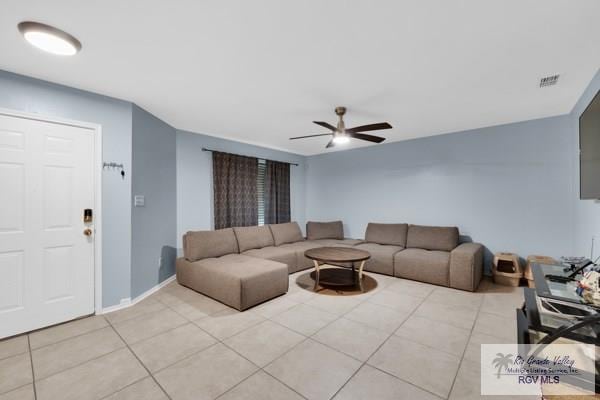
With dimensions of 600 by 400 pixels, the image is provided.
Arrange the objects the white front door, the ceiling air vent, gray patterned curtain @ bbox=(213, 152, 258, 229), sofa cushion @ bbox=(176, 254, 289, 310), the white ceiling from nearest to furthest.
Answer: the white ceiling < the white front door < the ceiling air vent < sofa cushion @ bbox=(176, 254, 289, 310) < gray patterned curtain @ bbox=(213, 152, 258, 229)

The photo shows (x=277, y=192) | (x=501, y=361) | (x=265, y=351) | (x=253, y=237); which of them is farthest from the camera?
(x=277, y=192)

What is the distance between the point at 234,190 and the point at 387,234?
123 inches

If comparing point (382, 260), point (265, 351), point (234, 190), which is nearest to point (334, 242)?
point (382, 260)

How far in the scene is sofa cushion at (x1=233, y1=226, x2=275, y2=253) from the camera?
4.30 m

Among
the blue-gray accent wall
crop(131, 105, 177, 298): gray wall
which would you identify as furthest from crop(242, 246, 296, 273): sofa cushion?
crop(131, 105, 177, 298): gray wall

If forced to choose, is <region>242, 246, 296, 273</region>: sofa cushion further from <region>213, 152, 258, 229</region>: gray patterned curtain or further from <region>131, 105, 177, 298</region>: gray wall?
<region>131, 105, 177, 298</region>: gray wall

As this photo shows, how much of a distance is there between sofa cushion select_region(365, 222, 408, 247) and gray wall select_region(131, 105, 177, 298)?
368 cm

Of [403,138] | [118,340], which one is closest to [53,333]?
[118,340]

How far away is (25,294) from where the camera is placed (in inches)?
93.2

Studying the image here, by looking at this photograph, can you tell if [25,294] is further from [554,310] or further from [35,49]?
[554,310]

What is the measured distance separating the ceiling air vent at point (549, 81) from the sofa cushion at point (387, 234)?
282 cm

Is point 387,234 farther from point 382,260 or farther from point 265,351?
point 265,351

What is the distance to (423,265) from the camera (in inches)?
149

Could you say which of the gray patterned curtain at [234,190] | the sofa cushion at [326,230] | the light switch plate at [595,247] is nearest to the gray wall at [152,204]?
the gray patterned curtain at [234,190]
